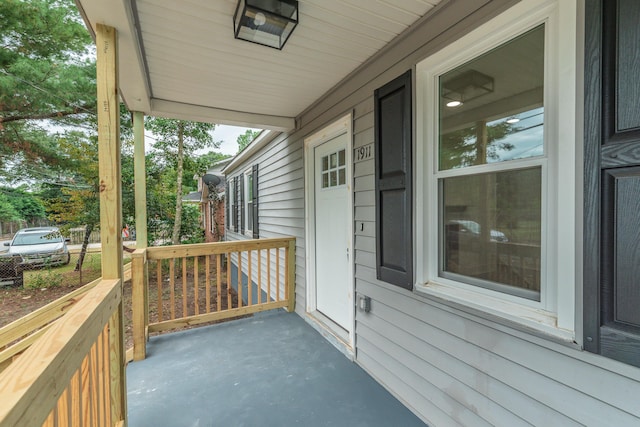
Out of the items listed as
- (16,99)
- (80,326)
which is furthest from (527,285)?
(16,99)

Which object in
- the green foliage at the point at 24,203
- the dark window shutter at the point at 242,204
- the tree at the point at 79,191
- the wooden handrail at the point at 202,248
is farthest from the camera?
the dark window shutter at the point at 242,204

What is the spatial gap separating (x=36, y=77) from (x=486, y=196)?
5.36 metres

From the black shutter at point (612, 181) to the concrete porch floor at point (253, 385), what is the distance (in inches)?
52.8

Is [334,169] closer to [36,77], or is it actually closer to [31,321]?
[31,321]

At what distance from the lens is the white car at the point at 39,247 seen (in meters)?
4.08

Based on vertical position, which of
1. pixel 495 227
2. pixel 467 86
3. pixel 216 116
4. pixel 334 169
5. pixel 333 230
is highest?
pixel 216 116

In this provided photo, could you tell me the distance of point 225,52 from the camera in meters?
2.10

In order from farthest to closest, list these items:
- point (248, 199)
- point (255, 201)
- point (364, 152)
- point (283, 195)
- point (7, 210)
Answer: point (248, 199)
point (255, 201)
point (283, 195)
point (7, 210)
point (364, 152)

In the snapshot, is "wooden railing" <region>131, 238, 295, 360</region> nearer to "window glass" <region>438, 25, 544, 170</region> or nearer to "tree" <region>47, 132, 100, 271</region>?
"tree" <region>47, 132, 100, 271</region>

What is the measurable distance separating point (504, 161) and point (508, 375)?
41.8 inches

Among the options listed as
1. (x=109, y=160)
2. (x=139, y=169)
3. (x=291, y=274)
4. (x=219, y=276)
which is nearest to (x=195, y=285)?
(x=219, y=276)

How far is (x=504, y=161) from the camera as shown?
140 cm

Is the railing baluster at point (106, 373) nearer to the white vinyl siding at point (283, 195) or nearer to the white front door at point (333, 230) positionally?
the white front door at point (333, 230)

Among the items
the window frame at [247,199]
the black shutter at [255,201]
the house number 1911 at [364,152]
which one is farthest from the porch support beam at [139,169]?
the window frame at [247,199]
